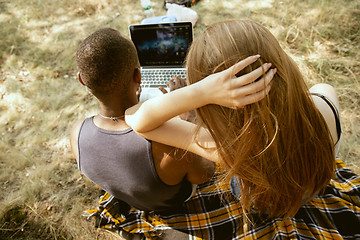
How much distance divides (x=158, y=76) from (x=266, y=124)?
1429mm

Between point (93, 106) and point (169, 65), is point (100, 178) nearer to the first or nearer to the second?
point (169, 65)

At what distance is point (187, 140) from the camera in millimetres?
1291

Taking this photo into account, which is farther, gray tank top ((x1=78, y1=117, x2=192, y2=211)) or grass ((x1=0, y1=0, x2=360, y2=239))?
grass ((x1=0, y1=0, x2=360, y2=239))

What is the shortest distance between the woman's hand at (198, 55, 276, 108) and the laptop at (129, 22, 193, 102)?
1196 mm

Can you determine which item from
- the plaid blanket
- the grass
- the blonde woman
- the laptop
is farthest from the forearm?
the grass

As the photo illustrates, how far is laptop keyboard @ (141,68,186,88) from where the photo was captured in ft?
7.56

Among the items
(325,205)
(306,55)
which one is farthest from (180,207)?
(306,55)

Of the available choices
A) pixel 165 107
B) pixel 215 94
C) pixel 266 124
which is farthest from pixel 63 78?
pixel 266 124

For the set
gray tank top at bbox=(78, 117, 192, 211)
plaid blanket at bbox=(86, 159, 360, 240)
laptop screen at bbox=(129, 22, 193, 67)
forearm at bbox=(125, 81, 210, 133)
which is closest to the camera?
forearm at bbox=(125, 81, 210, 133)

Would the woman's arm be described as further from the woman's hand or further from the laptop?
the laptop

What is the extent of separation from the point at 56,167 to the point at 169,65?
5.27 ft

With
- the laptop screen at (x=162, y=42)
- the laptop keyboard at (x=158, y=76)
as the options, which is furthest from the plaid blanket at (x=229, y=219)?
the laptop screen at (x=162, y=42)

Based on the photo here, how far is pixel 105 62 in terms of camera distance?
1.31 metres

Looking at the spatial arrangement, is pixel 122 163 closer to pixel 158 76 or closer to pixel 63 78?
pixel 158 76
